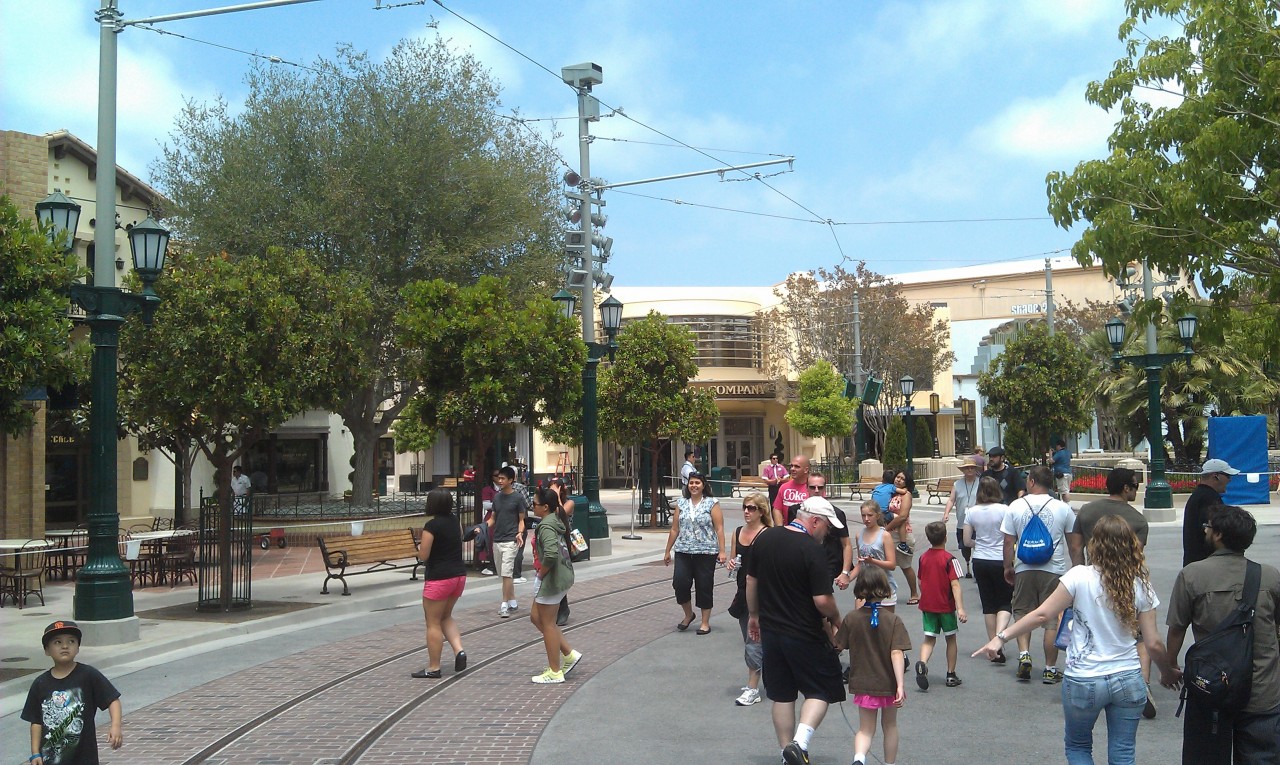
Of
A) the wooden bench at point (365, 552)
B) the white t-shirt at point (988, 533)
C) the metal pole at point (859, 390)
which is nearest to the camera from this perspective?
the white t-shirt at point (988, 533)

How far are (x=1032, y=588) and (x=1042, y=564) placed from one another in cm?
22

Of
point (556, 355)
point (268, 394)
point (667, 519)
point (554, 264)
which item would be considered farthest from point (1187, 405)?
point (268, 394)

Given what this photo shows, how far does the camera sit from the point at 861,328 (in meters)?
47.9

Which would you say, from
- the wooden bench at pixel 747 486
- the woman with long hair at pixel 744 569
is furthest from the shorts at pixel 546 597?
the wooden bench at pixel 747 486

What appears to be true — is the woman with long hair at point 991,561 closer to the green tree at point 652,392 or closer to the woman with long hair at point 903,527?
the woman with long hair at point 903,527

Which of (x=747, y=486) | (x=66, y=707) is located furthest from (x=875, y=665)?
(x=747, y=486)

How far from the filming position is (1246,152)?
12602 mm

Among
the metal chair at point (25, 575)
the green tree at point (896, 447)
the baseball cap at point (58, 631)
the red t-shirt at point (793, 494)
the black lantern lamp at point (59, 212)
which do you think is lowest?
the metal chair at point (25, 575)

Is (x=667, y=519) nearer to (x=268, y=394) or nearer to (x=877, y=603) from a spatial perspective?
(x=268, y=394)

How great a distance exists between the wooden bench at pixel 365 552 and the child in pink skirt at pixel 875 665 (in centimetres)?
1063

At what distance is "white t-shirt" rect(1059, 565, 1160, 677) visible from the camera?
544cm

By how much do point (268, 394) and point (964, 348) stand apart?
5874cm

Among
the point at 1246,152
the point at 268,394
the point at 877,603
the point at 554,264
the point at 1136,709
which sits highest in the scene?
the point at 554,264

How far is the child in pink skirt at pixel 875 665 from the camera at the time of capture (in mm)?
6371
